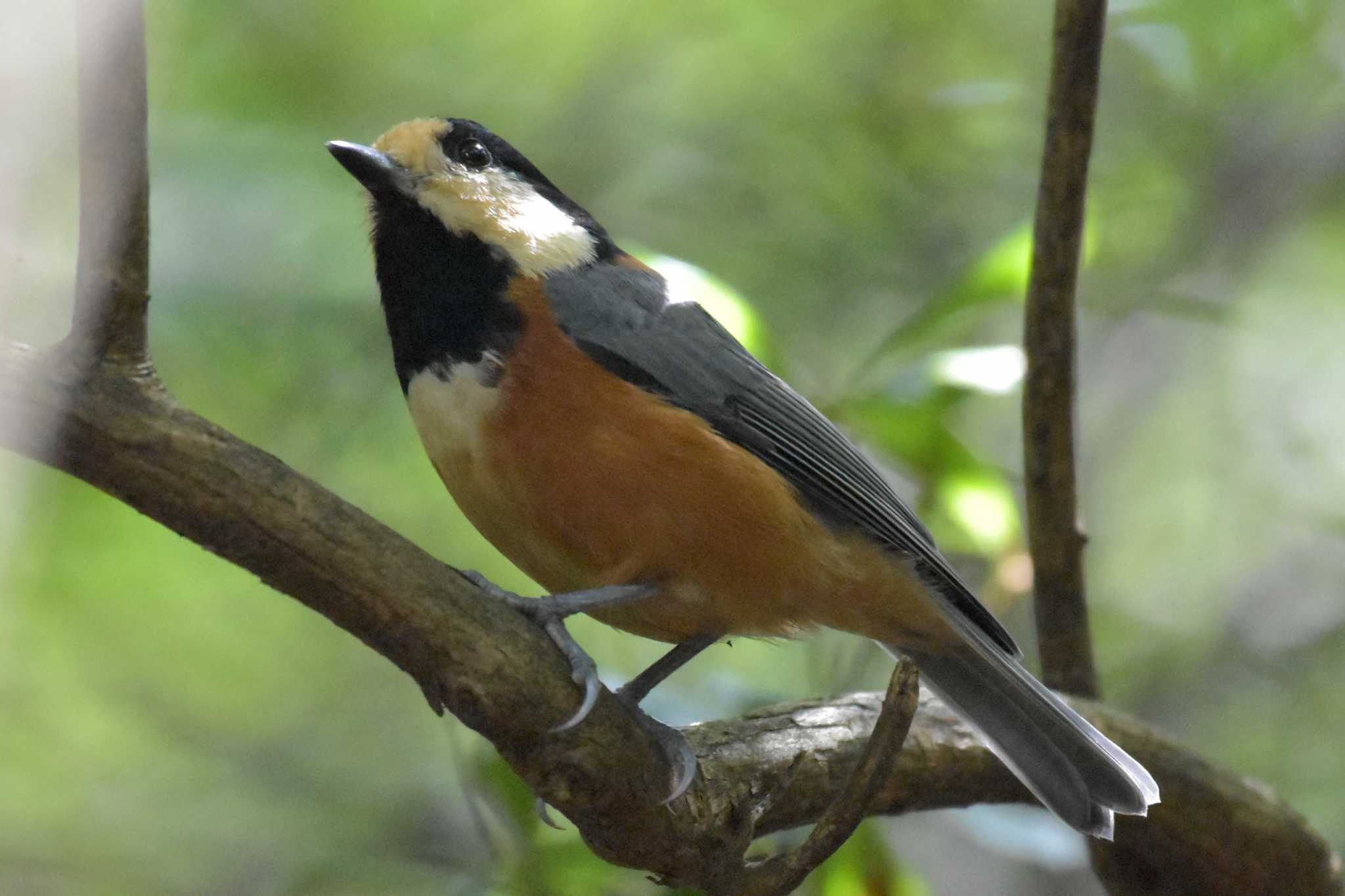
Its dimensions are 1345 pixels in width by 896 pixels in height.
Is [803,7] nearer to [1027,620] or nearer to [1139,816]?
Result: [1027,620]

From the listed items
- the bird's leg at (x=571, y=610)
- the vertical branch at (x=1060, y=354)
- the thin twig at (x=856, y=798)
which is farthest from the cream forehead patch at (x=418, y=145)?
the thin twig at (x=856, y=798)

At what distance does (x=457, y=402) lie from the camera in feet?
9.73

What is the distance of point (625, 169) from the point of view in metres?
6.93

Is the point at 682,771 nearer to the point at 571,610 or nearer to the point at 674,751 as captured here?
the point at 674,751

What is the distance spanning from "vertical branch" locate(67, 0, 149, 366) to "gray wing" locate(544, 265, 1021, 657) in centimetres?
119

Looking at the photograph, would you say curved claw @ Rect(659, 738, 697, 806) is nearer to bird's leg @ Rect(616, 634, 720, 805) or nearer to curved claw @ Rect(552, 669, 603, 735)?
bird's leg @ Rect(616, 634, 720, 805)

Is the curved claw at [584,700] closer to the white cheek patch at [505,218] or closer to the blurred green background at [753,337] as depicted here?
the white cheek patch at [505,218]

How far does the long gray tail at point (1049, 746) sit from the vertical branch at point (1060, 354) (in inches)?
23.5

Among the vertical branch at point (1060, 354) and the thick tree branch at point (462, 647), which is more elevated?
the vertical branch at point (1060, 354)

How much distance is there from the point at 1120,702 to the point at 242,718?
435 centimetres

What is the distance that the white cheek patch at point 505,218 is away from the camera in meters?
3.26

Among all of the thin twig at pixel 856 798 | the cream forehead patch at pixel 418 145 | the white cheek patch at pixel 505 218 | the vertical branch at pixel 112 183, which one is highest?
the cream forehead patch at pixel 418 145

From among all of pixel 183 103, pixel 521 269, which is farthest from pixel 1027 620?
pixel 183 103

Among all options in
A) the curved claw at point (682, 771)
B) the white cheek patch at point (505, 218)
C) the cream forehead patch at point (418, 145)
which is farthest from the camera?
the cream forehead patch at point (418, 145)
